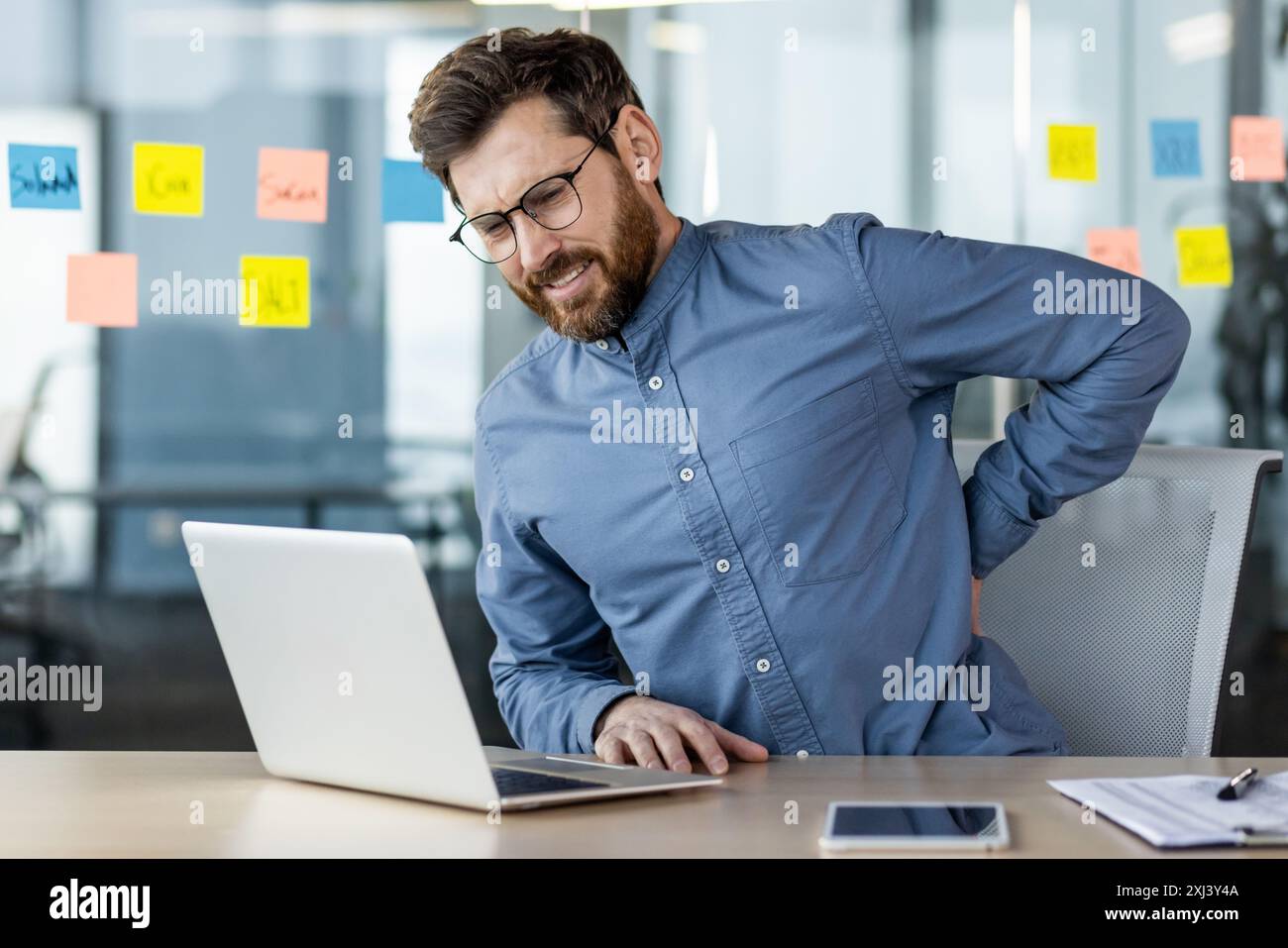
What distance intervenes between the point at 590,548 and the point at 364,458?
1.83 metres

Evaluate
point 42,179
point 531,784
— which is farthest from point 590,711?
point 42,179

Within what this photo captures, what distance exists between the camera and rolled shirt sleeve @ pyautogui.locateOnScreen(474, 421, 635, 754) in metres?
1.58

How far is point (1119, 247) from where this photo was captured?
3.16 metres

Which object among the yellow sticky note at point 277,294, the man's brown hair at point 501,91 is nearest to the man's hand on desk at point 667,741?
the man's brown hair at point 501,91

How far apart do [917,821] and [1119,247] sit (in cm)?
246

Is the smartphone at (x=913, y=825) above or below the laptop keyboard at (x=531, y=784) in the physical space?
above

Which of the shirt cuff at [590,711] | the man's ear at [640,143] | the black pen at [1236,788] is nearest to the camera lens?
the black pen at [1236,788]

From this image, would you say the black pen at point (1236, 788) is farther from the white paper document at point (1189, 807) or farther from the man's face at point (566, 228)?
the man's face at point (566, 228)

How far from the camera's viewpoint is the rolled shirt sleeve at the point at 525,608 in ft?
5.18

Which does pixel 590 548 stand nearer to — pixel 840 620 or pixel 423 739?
pixel 840 620

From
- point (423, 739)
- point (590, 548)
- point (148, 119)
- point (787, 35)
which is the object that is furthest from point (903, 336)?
point (148, 119)

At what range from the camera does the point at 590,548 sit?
153 cm

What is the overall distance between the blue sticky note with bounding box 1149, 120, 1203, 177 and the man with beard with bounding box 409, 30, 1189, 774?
1.76 m

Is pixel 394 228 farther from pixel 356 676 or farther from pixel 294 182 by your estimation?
pixel 356 676
